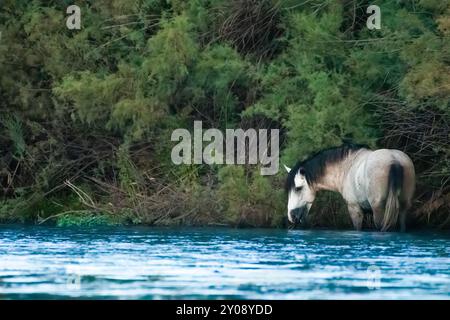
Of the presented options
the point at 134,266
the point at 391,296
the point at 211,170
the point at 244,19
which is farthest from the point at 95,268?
the point at 244,19

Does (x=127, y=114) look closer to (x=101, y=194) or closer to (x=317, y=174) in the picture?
(x=101, y=194)

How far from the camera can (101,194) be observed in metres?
26.5

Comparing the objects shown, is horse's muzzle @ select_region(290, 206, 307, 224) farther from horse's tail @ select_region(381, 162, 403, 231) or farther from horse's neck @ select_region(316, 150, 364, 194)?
horse's tail @ select_region(381, 162, 403, 231)

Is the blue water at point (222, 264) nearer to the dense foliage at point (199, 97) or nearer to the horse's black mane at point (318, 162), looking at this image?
the horse's black mane at point (318, 162)

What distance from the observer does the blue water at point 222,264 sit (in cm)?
1475

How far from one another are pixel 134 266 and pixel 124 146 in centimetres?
872

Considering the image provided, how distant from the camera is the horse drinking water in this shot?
21.9m

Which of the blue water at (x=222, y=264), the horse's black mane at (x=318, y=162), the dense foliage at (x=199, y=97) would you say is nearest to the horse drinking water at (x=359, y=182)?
the horse's black mane at (x=318, y=162)

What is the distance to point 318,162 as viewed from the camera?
22.6 meters

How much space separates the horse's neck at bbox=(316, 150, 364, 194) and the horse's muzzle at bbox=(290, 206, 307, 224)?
1.41ft

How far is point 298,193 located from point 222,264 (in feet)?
17.8

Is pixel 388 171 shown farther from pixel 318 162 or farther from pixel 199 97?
pixel 199 97

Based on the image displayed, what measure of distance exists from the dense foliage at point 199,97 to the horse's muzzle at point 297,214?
0.66 metres

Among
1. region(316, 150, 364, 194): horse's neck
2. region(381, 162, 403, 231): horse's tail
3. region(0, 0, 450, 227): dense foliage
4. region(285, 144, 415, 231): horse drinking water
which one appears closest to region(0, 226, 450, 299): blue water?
region(381, 162, 403, 231): horse's tail
